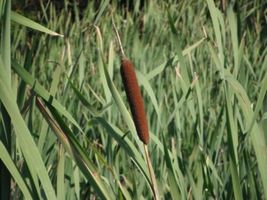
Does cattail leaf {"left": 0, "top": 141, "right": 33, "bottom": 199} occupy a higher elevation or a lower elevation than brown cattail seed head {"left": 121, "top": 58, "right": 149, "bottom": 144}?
lower

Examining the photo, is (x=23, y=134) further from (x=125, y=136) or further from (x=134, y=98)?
(x=125, y=136)

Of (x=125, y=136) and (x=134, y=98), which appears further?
(x=125, y=136)

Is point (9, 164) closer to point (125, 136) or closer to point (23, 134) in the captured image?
point (23, 134)

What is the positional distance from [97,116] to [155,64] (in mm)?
1467

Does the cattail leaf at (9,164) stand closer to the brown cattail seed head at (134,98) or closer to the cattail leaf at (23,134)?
the cattail leaf at (23,134)

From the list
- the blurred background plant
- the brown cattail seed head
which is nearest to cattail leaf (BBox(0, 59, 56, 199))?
the blurred background plant

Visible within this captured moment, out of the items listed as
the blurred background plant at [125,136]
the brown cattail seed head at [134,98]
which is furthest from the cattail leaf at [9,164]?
the brown cattail seed head at [134,98]

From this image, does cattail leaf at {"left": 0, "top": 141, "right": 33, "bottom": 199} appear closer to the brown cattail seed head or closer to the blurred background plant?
the blurred background plant

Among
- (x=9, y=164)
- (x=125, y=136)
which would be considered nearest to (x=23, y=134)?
(x=9, y=164)

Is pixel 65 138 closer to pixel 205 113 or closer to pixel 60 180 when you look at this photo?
pixel 60 180

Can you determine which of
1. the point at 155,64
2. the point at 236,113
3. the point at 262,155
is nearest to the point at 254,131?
the point at 262,155

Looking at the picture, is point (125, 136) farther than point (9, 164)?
Yes

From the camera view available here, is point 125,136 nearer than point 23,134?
No

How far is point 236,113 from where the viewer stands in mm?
1000
